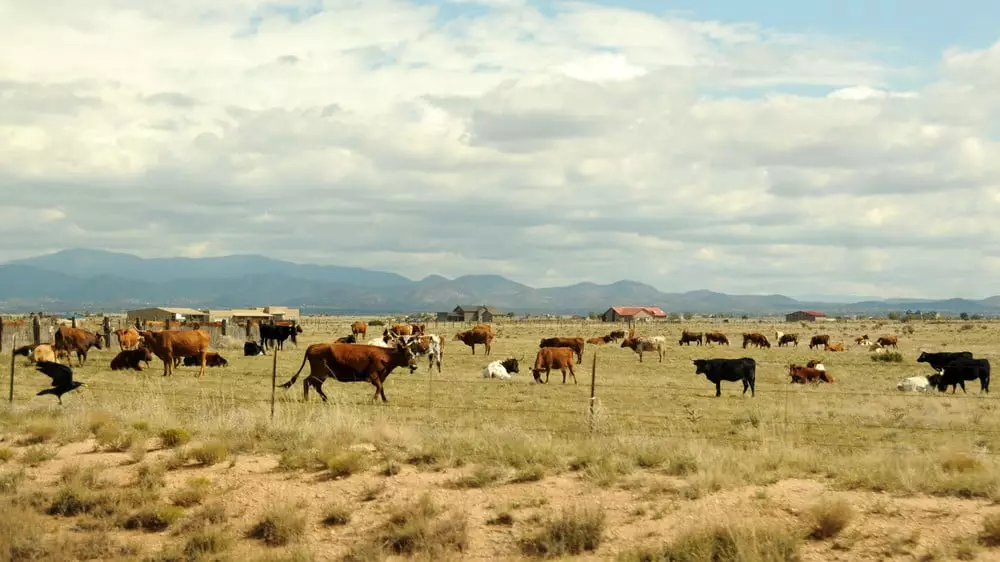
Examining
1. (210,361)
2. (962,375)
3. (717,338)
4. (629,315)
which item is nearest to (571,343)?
(210,361)

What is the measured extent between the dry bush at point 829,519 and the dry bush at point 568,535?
7.82 feet

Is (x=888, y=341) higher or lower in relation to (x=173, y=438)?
higher

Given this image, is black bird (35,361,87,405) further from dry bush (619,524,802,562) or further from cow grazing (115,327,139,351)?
cow grazing (115,327,139,351)

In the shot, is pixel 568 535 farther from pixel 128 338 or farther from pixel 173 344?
pixel 128 338

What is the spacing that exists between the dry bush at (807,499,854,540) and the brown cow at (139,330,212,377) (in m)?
24.1

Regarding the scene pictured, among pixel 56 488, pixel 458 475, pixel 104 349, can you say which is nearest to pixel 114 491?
pixel 56 488

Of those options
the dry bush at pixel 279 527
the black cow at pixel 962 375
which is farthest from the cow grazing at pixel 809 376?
the dry bush at pixel 279 527

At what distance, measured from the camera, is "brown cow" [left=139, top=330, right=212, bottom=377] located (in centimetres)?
3148

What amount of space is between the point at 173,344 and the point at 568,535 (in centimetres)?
2467

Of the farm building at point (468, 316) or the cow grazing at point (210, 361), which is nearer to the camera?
the cow grazing at point (210, 361)

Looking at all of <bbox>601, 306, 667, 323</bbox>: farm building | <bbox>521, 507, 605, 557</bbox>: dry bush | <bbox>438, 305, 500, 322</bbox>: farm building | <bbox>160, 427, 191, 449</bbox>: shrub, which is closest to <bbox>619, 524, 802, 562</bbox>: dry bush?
<bbox>521, 507, 605, 557</bbox>: dry bush

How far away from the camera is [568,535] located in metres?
10.7

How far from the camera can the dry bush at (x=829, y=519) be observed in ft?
34.0

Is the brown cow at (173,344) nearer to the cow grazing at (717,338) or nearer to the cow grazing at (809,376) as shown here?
the cow grazing at (809,376)
